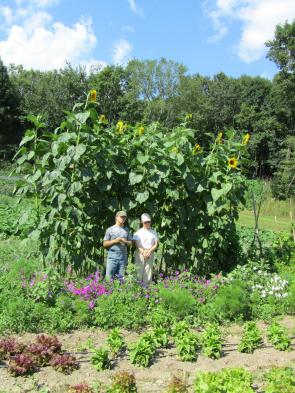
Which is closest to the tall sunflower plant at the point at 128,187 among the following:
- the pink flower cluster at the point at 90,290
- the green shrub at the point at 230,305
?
the pink flower cluster at the point at 90,290

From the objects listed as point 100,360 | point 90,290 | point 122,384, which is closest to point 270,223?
point 90,290

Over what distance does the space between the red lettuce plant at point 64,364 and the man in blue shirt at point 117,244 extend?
6.14ft

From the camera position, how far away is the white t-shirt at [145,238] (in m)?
5.67

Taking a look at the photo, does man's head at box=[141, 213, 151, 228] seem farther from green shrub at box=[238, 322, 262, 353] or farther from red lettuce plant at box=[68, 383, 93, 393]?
red lettuce plant at box=[68, 383, 93, 393]

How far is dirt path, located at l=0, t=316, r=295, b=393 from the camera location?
344 cm

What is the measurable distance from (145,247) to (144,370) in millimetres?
2083

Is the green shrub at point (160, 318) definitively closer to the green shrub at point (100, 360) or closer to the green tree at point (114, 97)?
the green shrub at point (100, 360)

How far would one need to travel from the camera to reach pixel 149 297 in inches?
199

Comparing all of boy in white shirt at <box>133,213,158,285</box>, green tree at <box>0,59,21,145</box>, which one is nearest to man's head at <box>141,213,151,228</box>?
boy in white shirt at <box>133,213,158,285</box>

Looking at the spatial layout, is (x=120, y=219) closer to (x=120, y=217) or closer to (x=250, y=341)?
(x=120, y=217)

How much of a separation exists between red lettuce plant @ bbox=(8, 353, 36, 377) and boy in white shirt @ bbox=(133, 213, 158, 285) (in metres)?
2.14

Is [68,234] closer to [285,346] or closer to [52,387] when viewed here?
[52,387]

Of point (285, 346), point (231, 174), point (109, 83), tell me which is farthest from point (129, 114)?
point (285, 346)

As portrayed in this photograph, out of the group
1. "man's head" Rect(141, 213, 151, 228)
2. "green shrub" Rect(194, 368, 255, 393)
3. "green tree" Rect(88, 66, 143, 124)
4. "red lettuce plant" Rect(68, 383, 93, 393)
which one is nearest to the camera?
"green shrub" Rect(194, 368, 255, 393)
